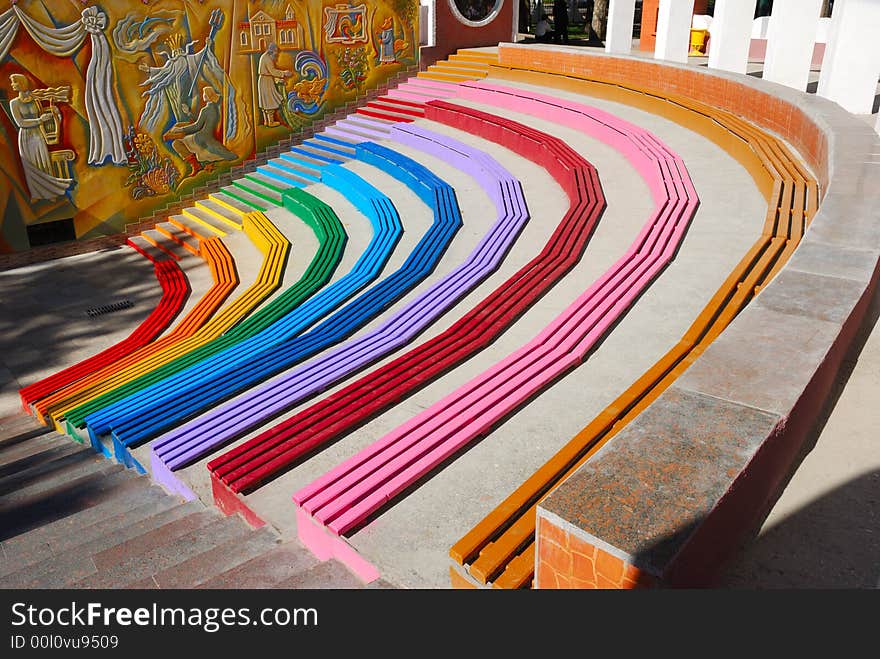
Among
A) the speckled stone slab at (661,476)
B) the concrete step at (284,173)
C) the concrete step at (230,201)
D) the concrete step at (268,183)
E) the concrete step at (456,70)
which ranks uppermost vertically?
the concrete step at (456,70)

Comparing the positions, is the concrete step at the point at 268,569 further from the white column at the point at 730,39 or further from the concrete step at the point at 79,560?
the white column at the point at 730,39

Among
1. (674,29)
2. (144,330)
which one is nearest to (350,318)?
(144,330)

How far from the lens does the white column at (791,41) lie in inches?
440

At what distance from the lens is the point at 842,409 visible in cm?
395

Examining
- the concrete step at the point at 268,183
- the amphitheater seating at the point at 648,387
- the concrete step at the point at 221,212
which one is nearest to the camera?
the amphitheater seating at the point at 648,387

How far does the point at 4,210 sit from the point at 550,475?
13.1 meters

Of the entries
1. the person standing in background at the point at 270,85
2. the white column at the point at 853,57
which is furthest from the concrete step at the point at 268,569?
the person standing in background at the point at 270,85

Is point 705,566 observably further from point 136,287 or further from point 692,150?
point 136,287

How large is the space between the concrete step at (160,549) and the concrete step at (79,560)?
3.9 inches

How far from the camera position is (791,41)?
11656 millimetres

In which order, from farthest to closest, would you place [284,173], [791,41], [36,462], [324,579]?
[284,173], [791,41], [36,462], [324,579]

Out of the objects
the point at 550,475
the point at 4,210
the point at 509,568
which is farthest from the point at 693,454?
the point at 4,210

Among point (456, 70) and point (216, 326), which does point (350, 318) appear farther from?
point (456, 70)

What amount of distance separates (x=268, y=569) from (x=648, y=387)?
283 centimetres
